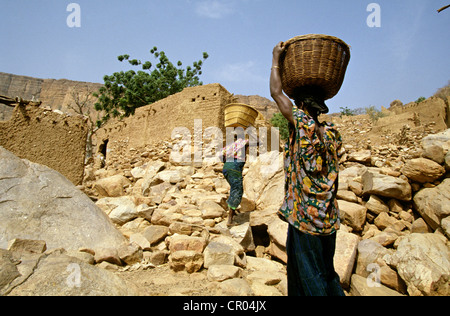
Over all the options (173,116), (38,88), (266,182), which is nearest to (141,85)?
(173,116)

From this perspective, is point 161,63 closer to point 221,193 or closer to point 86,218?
point 221,193

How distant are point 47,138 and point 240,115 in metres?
3.64

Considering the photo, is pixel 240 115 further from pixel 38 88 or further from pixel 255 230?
pixel 38 88

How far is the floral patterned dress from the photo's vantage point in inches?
60.1

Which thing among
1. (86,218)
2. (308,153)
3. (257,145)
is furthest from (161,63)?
(308,153)

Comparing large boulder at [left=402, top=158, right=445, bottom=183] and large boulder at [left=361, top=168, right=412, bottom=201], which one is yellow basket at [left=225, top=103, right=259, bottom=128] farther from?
large boulder at [left=402, top=158, right=445, bottom=183]

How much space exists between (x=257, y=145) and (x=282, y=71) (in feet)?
18.9

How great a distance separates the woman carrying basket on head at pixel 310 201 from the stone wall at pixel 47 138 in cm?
464

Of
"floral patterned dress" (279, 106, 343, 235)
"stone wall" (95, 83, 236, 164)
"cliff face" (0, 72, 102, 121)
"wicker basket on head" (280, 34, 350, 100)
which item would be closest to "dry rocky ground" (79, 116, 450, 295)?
"floral patterned dress" (279, 106, 343, 235)

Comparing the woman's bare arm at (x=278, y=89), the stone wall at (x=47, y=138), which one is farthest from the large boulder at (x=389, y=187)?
the stone wall at (x=47, y=138)

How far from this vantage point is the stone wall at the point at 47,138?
4281mm

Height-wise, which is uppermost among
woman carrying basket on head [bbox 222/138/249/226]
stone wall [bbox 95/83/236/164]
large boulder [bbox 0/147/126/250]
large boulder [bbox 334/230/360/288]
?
stone wall [bbox 95/83/236/164]

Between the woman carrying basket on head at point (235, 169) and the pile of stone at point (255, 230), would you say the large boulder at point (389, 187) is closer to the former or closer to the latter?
the pile of stone at point (255, 230)
